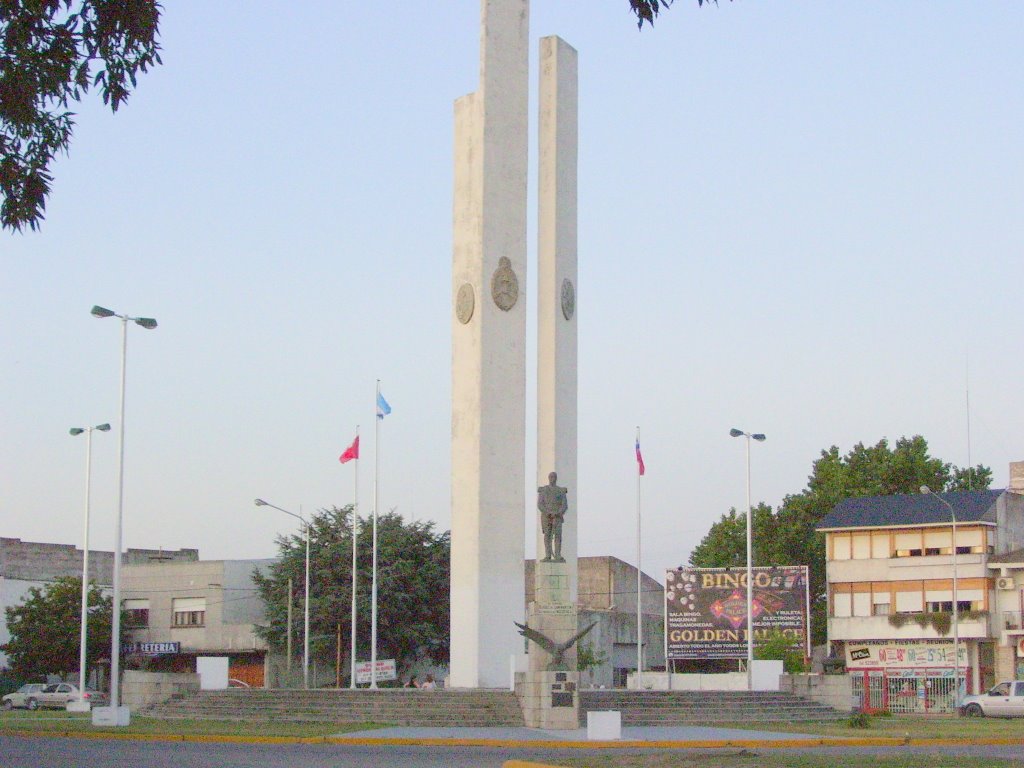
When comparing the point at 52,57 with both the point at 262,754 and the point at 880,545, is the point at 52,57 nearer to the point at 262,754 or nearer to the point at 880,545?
the point at 262,754

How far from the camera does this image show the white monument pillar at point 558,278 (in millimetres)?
42562

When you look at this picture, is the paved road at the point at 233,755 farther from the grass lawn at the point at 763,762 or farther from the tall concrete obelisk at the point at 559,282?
the tall concrete obelisk at the point at 559,282

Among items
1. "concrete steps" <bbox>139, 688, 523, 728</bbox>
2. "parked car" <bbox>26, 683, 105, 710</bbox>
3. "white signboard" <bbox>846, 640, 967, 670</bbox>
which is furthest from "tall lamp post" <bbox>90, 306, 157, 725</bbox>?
"white signboard" <bbox>846, 640, 967, 670</bbox>

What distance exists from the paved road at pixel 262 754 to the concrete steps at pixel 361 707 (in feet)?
22.8

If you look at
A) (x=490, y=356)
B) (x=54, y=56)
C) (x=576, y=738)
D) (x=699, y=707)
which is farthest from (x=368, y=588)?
(x=54, y=56)

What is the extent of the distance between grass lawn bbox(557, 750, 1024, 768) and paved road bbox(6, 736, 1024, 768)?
65 cm

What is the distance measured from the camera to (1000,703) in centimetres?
4975

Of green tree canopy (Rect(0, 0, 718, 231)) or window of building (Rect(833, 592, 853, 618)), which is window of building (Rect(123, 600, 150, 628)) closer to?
window of building (Rect(833, 592, 853, 618))

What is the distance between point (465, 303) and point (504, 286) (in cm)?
118

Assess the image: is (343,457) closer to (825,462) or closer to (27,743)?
(27,743)

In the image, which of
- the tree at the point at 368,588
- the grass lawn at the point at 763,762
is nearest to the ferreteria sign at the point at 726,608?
the tree at the point at 368,588

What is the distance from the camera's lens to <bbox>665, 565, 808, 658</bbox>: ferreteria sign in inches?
2662

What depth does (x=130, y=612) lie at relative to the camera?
72625 mm

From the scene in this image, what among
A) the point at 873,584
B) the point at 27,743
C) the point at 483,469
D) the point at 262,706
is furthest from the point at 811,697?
the point at 873,584
